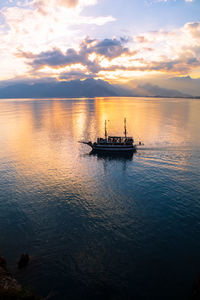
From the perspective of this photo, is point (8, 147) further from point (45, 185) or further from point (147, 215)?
point (147, 215)

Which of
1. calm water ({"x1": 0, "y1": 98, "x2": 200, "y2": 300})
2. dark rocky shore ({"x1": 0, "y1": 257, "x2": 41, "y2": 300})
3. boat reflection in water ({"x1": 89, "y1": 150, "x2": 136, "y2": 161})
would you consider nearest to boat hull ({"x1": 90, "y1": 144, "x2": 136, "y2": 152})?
boat reflection in water ({"x1": 89, "y1": 150, "x2": 136, "y2": 161})

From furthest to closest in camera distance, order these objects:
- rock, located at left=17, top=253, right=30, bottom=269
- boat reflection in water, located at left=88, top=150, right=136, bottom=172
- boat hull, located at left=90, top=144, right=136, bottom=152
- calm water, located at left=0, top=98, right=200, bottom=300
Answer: boat hull, located at left=90, top=144, right=136, bottom=152 < boat reflection in water, located at left=88, top=150, right=136, bottom=172 < rock, located at left=17, top=253, right=30, bottom=269 < calm water, located at left=0, top=98, right=200, bottom=300

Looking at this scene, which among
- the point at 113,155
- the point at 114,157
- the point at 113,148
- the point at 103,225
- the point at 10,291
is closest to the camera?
the point at 10,291

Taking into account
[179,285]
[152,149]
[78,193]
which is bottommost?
[179,285]

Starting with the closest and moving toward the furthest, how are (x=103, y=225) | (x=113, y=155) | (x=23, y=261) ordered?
(x=23, y=261) < (x=103, y=225) < (x=113, y=155)

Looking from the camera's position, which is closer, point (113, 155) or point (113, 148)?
point (113, 155)

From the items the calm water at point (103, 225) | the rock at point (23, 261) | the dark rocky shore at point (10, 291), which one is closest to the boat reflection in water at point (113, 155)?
the calm water at point (103, 225)

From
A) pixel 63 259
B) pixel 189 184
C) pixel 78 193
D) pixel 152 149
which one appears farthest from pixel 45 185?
pixel 152 149

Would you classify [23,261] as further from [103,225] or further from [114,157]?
[114,157]

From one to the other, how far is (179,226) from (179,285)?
11.6m

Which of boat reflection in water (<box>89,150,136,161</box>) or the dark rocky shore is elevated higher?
boat reflection in water (<box>89,150,136,161</box>)

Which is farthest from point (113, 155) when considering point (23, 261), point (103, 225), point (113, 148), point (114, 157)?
point (23, 261)

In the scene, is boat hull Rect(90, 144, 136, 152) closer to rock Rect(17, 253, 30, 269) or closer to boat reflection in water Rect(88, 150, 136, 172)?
boat reflection in water Rect(88, 150, 136, 172)

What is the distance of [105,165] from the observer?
64312 mm
